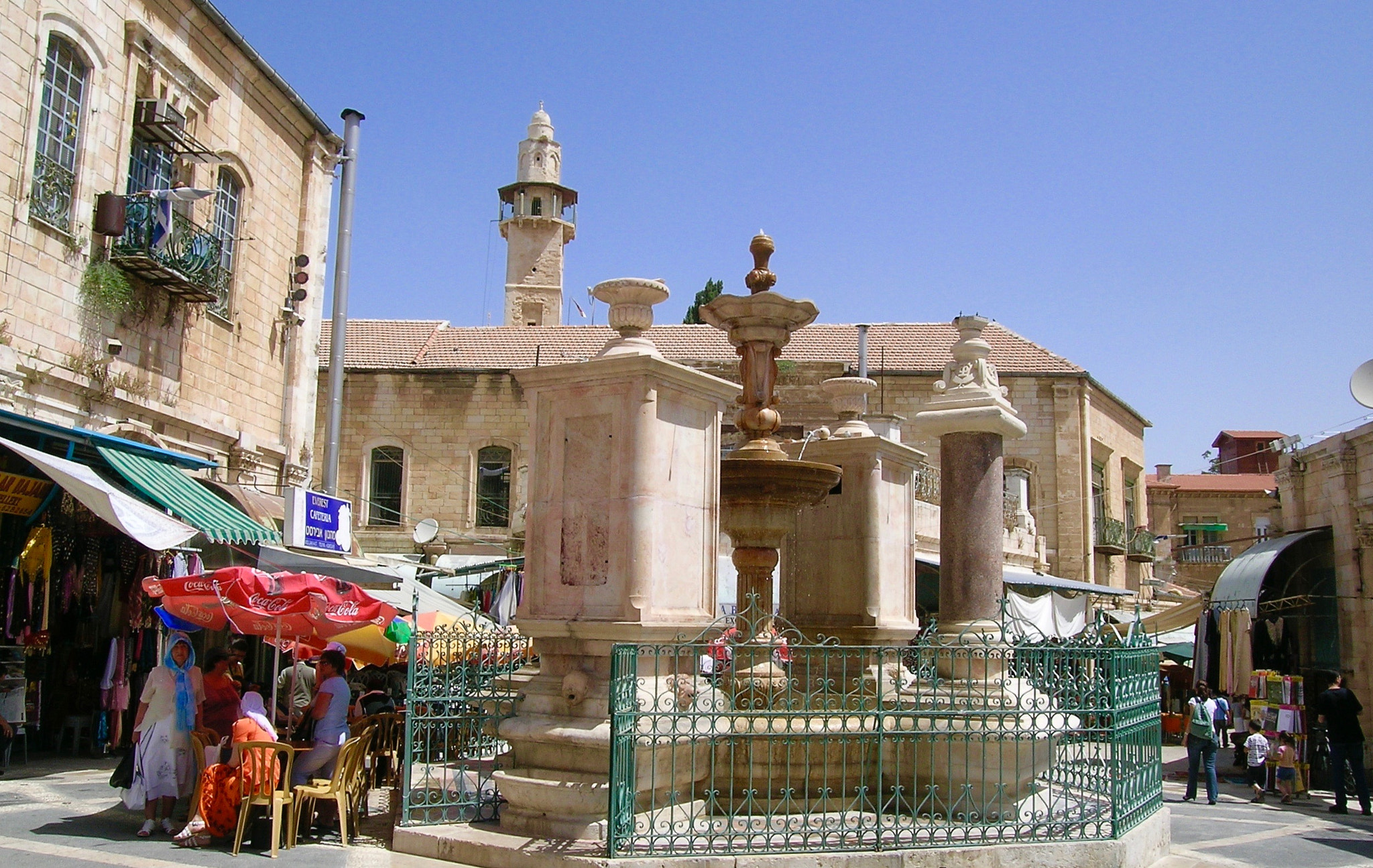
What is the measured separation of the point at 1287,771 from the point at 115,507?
1295 cm

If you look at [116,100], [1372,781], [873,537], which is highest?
[116,100]

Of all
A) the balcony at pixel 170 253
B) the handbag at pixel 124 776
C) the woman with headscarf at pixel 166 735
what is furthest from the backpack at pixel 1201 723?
the balcony at pixel 170 253

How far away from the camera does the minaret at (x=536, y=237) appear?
4219 centimetres

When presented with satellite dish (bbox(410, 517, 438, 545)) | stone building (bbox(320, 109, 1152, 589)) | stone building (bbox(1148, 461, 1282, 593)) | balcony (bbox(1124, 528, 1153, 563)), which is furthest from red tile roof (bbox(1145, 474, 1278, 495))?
satellite dish (bbox(410, 517, 438, 545))

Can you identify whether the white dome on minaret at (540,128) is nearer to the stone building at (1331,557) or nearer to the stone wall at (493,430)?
the stone wall at (493,430)

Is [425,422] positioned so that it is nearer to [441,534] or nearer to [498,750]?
[441,534]

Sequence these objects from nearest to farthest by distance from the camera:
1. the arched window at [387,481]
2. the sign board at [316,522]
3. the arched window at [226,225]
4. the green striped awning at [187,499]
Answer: the green striped awning at [187,499] < the sign board at [316,522] < the arched window at [226,225] < the arched window at [387,481]

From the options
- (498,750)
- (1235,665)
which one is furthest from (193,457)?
(1235,665)

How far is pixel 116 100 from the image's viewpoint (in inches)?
504

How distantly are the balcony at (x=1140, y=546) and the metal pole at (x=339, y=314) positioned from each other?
24.6 m

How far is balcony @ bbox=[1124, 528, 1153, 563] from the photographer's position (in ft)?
105

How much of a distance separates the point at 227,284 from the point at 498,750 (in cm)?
817

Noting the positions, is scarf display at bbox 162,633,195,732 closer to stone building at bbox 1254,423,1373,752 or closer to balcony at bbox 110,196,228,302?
balcony at bbox 110,196,228,302

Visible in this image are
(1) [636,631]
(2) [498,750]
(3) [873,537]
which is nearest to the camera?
(1) [636,631]
